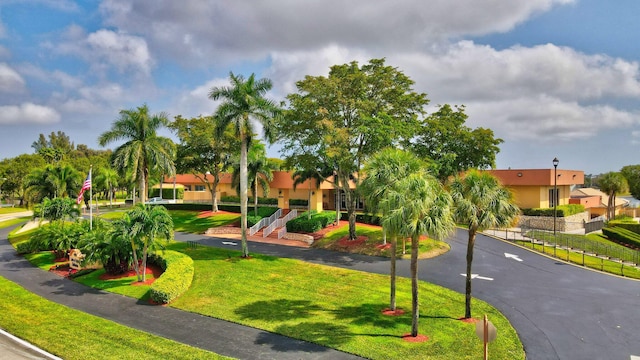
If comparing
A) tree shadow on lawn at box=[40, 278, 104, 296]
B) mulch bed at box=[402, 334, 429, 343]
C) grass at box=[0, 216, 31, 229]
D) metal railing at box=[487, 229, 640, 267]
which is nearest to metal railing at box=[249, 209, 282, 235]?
Answer: tree shadow on lawn at box=[40, 278, 104, 296]

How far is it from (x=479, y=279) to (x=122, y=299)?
2051 centimetres

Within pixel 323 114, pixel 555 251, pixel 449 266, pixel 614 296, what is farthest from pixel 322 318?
pixel 555 251

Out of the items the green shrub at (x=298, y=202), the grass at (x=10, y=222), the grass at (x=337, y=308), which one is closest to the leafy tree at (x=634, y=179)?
the green shrub at (x=298, y=202)

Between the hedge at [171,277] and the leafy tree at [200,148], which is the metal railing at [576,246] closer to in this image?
the hedge at [171,277]

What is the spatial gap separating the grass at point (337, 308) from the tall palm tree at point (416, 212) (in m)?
1.75

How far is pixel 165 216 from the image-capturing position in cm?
2384

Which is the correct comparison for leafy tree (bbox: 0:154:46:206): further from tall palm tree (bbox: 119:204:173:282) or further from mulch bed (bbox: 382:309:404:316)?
mulch bed (bbox: 382:309:404:316)

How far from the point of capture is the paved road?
15.7m

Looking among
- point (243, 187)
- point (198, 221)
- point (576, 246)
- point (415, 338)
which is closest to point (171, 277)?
point (243, 187)

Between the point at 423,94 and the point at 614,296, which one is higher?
the point at 423,94

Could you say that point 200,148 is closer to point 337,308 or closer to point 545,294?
point 337,308

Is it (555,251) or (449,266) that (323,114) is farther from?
(555,251)

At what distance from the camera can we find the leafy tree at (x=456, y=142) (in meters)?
39.8

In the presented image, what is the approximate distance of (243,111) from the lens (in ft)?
98.1
